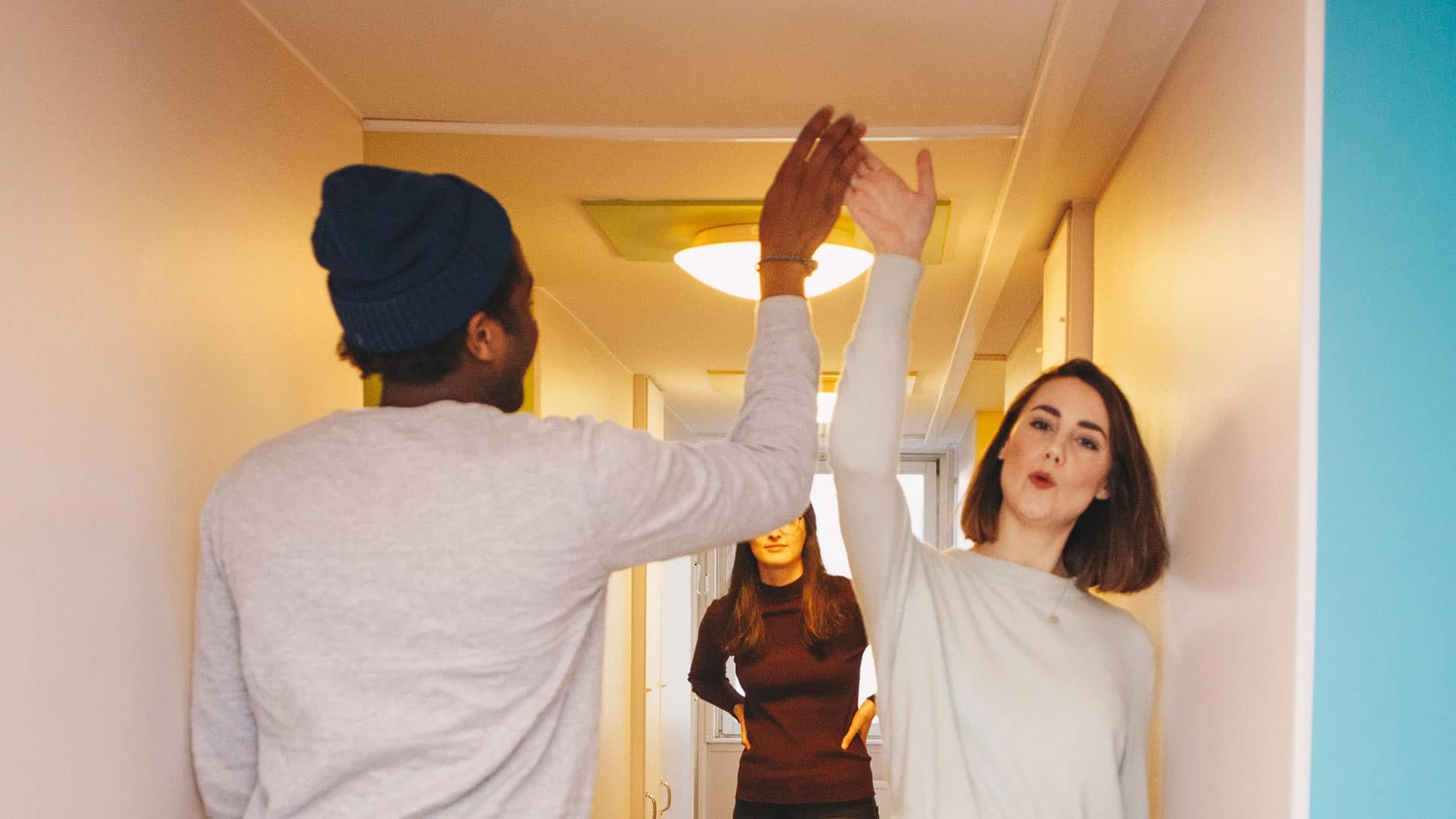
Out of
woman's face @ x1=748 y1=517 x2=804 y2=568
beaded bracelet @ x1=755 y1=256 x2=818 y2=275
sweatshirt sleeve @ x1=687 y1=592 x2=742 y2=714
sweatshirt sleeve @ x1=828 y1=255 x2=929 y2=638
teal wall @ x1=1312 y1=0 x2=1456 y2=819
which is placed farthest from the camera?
sweatshirt sleeve @ x1=687 y1=592 x2=742 y2=714

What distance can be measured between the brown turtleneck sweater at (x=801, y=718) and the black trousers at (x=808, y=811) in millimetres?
12

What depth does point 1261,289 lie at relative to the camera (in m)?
1.14

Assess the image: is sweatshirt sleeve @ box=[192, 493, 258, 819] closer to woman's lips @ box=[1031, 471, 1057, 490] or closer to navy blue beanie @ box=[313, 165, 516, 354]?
navy blue beanie @ box=[313, 165, 516, 354]

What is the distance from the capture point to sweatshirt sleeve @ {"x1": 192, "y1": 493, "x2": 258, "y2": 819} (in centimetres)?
111

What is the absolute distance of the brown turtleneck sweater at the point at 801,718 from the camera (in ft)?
9.47

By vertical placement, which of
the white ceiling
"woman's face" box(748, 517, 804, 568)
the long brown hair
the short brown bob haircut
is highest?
the white ceiling

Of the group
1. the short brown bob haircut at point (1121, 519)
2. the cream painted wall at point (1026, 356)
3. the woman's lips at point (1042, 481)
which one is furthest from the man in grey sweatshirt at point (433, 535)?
the cream painted wall at point (1026, 356)

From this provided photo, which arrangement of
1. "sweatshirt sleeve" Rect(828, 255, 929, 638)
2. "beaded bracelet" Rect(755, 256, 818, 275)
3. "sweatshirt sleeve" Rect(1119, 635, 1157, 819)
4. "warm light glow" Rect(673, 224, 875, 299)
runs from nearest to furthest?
→ "beaded bracelet" Rect(755, 256, 818, 275) < "sweatshirt sleeve" Rect(828, 255, 929, 638) < "sweatshirt sleeve" Rect(1119, 635, 1157, 819) < "warm light glow" Rect(673, 224, 875, 299)

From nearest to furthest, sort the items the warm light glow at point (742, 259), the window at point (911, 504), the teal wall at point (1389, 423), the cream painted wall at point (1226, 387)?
the teal wall at point (1389, 423), the cream painted wall at point (1226, 387), the warm light glow at point (742, 259), the window at point (911, 504)

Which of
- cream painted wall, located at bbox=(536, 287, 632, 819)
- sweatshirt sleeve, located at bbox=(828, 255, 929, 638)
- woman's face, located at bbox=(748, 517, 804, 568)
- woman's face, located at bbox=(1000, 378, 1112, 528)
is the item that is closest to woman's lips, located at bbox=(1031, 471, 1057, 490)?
woman's face, located at bbox=(1000, 378, 1112, 528)

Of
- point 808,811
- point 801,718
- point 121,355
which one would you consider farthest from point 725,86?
point 808,811

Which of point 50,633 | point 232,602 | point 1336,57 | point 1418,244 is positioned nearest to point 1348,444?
point 1418,244

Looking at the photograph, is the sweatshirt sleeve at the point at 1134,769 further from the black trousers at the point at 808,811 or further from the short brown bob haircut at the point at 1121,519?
the black trousers at the point at 808,811

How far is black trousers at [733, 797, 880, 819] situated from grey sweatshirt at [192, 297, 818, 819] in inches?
76.0
